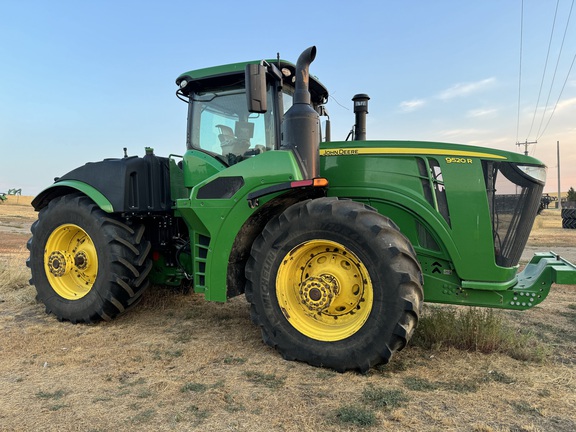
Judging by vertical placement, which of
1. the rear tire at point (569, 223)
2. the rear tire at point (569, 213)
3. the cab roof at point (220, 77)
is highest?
the cab roof at point (220, 77)

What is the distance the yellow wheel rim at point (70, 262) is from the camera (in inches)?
198

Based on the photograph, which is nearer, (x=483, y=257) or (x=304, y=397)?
(x=304, y=397)

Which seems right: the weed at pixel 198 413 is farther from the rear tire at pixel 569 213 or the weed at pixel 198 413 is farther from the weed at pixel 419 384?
the rear tire at pixel 569 213

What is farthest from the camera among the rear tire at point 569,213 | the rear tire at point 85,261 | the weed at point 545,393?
the rear tire at point 569,213

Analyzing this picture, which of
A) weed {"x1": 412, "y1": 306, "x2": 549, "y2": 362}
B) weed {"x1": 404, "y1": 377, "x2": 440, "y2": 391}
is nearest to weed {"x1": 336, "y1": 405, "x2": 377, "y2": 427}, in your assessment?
weed {"x1": 404, "y1": 377, "x2": 440, "y2": 391}

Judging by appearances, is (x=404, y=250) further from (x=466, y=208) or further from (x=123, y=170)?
(x=123, y=170)

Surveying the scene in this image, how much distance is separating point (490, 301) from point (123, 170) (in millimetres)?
4088

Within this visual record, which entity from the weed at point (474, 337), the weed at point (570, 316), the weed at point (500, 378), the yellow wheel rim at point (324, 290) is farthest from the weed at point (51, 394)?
the weed at point (570, 316)

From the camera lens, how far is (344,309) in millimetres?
3625

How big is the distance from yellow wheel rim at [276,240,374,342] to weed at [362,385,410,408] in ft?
1.72

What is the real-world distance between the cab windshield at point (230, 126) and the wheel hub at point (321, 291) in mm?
1572

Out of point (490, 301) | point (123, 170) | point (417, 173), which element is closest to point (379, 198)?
point (417, 173)

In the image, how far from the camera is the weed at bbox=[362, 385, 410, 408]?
2809mm

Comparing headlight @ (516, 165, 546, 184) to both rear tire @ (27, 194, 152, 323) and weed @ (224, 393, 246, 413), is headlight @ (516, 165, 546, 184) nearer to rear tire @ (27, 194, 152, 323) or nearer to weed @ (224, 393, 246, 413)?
weed @ (224, 393, 246, 413)
